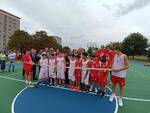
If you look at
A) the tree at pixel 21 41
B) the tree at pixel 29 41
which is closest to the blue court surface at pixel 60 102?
the tree at pixel 29 41

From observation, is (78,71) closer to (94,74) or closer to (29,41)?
(94,74)

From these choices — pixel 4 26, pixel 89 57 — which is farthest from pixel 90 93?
pixel 4 26

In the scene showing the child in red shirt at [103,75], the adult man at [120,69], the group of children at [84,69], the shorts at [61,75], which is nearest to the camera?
the adult man at [120,69]

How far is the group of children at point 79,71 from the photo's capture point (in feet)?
35.2

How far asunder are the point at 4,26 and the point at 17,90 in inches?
5574

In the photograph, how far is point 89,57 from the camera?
1141 cm

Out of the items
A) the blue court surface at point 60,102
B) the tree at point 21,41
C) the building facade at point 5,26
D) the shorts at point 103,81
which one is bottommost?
the blue court surface at point 60,102

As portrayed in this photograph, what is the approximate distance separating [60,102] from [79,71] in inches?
112

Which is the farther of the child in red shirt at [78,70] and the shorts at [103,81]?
the child in red shirt at [78,70]

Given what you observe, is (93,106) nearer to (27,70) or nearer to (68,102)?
(68,102)

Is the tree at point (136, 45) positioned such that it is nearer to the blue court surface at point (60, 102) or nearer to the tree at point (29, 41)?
the tree at point (29, 41)

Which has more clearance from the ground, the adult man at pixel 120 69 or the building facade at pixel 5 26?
the building facade at pixel 5 26

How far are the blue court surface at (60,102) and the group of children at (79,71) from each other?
0.65m

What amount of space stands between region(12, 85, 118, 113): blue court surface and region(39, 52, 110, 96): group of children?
25.6 inches
